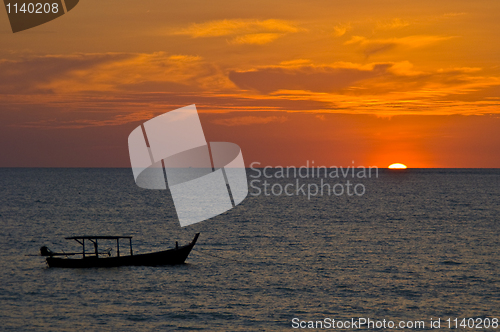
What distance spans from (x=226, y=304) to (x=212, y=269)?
1056 cm

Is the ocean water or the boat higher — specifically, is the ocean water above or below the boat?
below

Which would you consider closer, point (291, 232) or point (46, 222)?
point (291, 232)

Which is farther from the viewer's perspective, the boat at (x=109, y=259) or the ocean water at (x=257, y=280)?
the boat at (x=109, y=259)

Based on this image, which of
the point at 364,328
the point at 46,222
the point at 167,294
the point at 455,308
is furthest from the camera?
the point at 46,222

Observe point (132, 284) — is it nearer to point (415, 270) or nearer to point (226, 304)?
point (226, 304)

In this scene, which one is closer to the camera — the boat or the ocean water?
the ocean water

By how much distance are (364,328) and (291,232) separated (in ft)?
127

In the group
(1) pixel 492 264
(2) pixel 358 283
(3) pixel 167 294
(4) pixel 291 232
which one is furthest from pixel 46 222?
→ (1) pixel 492 264

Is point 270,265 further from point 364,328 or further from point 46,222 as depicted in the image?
point 46,222

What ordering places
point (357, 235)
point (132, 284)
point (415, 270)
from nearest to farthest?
point (132, 284), point (415, 270), point (357, 235)

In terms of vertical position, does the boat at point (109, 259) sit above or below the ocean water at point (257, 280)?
above

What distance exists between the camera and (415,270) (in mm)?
44531

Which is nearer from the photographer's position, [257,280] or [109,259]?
[257,280]

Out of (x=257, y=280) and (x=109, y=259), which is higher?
(x=109, y=259)
